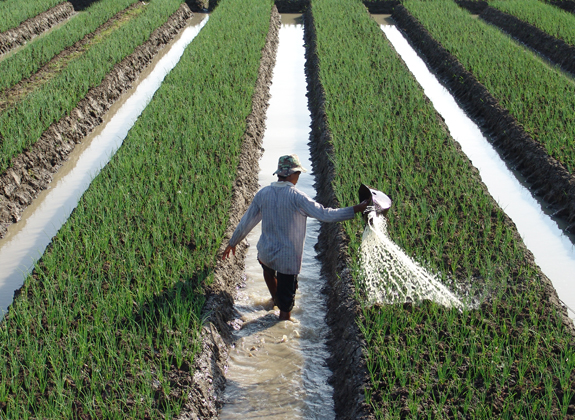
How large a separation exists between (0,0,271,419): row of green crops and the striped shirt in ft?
1.65

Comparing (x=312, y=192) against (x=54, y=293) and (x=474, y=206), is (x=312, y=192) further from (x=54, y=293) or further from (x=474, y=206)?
(x=54, y=293)

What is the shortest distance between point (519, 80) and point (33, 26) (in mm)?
10442

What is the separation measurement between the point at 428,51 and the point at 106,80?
6098 mm

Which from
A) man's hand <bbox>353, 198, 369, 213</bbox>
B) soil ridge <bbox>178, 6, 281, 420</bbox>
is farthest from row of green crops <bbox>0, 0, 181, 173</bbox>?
man's hand <bbox>353, 198, 369, 213</bbox>

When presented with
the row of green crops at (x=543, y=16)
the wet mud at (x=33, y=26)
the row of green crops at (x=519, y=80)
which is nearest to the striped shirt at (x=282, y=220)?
the row of green crops at (x=519, y=80)

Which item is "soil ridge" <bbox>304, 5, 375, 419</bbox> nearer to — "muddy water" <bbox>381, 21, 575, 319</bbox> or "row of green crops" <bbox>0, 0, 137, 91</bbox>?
"muddy water" <bbox>381, 21, 575, 319</bbox>

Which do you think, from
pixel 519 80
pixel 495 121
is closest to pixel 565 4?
pixel 519 80

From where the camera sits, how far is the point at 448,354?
10.2 ft

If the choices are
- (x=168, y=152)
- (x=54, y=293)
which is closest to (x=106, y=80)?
(x=168, y=152)

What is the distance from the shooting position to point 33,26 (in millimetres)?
13156

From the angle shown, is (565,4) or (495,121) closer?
(495,121)

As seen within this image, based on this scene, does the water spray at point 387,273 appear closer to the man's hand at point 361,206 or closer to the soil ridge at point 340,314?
the man's hand at point 361,206

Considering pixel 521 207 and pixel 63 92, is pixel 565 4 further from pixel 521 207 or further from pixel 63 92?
pixel 63 92

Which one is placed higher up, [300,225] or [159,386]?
[300,225]
